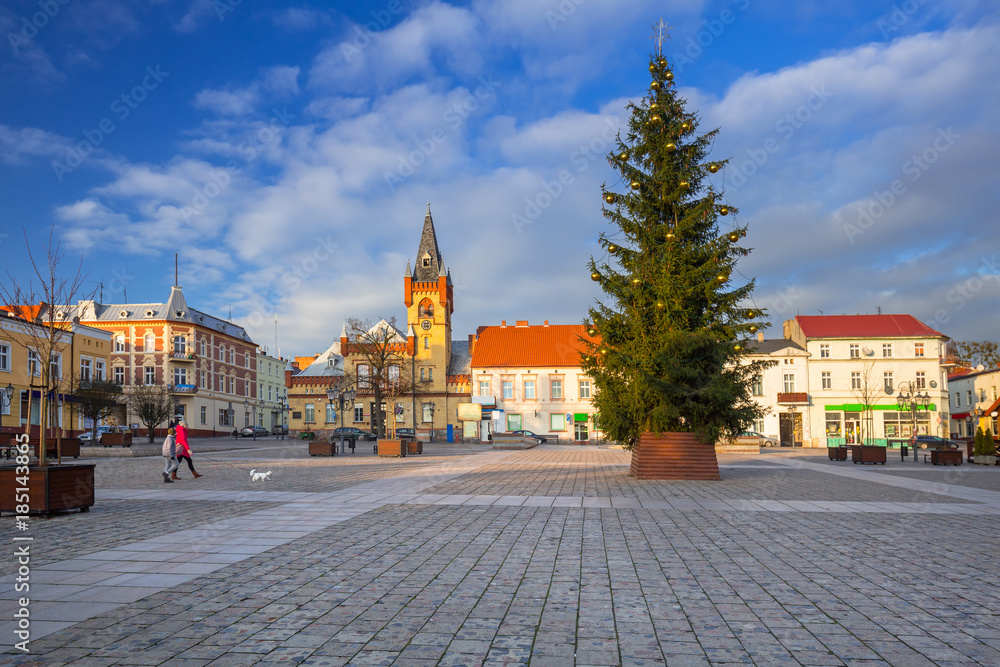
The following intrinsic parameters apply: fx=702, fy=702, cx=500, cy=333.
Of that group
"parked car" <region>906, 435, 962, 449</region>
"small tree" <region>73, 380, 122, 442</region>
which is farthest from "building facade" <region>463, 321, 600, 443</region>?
"small tree" <region>73, 380, 122, 442</region>

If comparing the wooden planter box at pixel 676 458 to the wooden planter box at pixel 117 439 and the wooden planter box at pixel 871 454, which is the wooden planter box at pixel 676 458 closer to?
the wooden planter box at pixel 871 454

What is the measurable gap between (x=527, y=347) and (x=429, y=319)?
A: 441 inches

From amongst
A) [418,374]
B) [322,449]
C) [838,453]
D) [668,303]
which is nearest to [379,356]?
[418,374]

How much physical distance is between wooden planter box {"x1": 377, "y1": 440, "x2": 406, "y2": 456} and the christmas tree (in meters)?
15.4

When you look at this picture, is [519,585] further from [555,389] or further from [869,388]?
[869,388]

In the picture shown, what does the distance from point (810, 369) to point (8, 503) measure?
63.4 m

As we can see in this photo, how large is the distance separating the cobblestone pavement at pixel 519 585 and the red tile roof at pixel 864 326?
5528 cm

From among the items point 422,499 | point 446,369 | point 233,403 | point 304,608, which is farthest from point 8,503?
point 233,403

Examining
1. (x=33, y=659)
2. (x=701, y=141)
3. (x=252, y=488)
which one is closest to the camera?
(x=33, y=659)

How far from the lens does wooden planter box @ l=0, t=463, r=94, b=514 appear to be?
10.7 m

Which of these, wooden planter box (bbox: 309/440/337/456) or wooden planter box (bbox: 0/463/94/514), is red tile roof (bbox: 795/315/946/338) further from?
wooden planter box (bbox: 0/463/94/514)

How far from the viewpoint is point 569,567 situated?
23.7ft

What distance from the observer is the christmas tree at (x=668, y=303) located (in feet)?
60.5

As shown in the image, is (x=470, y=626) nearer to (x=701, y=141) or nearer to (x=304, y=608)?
(x=304, y=608)
